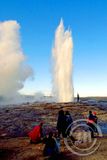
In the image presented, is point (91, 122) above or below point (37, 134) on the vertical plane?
above

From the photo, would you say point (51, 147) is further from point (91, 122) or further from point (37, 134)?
point (91, 122)

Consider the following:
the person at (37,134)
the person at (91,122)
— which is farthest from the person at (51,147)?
the person at (91,122)

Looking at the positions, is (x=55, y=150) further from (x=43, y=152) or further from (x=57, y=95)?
(x=57, y=95)

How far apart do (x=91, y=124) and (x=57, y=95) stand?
6947cm

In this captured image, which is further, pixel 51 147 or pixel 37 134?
pixel 37 134

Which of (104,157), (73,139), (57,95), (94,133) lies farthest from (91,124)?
(57,95)

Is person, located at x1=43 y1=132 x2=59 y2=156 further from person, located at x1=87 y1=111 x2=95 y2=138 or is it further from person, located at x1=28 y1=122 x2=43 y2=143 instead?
person, located at x1=87 y1=111 x2=95 y2=138

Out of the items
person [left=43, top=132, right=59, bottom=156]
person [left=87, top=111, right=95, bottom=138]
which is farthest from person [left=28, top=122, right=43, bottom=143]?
person [left=87, top=111, right=95, bottom=138]

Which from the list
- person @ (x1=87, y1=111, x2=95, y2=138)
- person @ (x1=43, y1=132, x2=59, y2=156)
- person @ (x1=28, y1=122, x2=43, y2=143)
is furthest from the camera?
person @ (x1=87, y1=111, x2=95, y2=138)

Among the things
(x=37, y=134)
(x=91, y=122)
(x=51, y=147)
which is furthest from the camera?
(x=91, y=122)

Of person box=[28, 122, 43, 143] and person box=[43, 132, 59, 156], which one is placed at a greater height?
person box=[28, 122, 43, 143]

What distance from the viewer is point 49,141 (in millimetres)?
19594

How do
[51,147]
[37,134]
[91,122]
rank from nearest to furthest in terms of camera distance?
[51,147], [37,134], [91,122]

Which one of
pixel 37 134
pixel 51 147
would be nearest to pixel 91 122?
pixel 37 134
